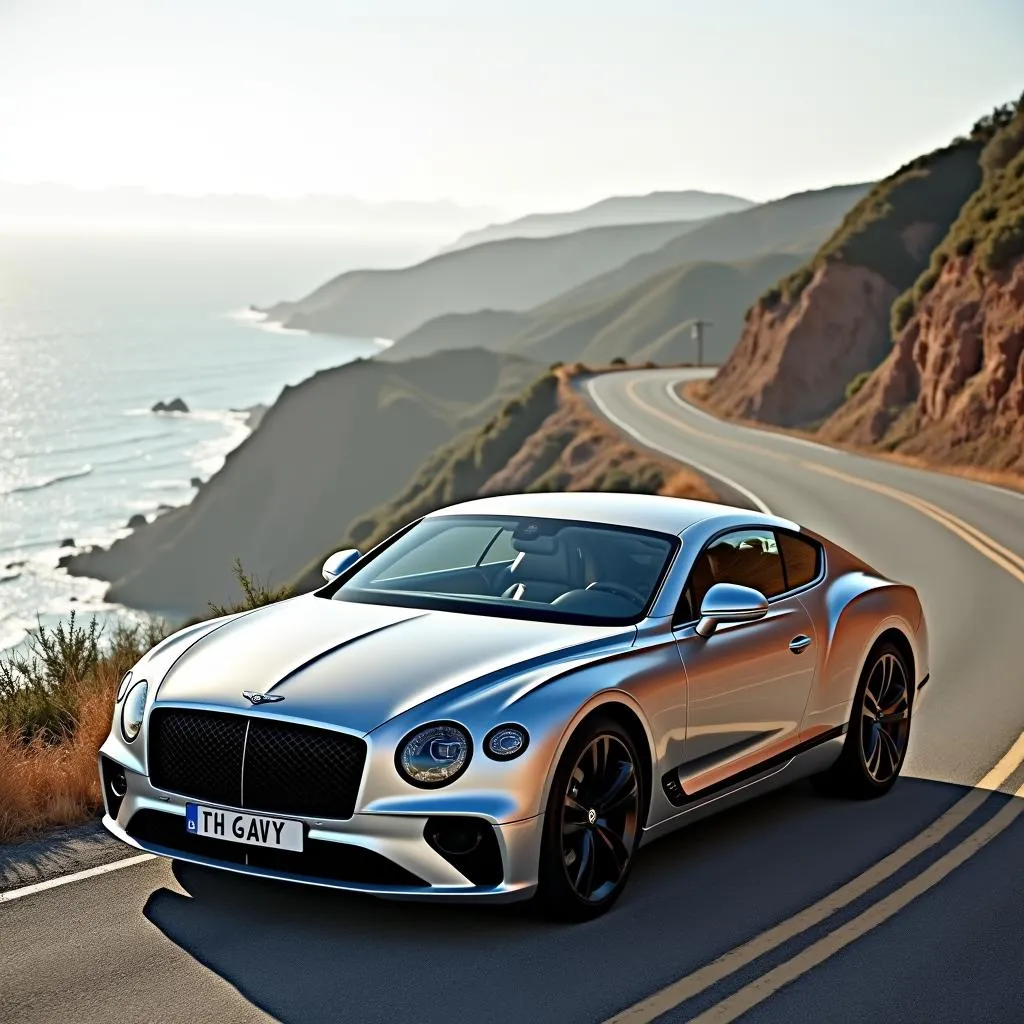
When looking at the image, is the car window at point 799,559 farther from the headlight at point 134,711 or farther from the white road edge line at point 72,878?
the white road edge line at point 72,878

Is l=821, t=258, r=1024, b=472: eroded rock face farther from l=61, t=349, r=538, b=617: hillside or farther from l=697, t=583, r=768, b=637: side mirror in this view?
l=61, t=349, r=538, b=617: hillside

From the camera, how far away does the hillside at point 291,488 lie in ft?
334

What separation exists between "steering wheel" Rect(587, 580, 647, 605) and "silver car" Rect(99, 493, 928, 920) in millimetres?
11

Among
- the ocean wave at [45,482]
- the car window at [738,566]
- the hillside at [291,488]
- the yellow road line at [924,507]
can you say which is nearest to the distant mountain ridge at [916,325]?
the yellow road line at [924,507]

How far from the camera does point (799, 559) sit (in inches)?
330

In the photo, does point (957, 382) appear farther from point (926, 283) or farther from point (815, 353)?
point (815, 353)

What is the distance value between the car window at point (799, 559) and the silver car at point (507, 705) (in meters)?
0.02

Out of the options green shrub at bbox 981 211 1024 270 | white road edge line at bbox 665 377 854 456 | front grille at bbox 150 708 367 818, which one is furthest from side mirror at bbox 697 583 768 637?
green shrub at bbox 981 211 1024 270

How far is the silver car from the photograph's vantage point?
19.2 feet

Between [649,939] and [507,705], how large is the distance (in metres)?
1.05

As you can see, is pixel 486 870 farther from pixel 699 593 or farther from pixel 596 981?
pixel 699 593

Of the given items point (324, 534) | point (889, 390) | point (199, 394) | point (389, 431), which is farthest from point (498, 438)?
point (199, 394)

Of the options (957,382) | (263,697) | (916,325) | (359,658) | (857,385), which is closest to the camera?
(263,697)

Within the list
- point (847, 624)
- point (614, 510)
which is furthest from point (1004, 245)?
point (614, 510)
